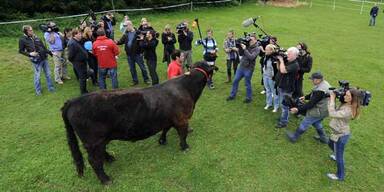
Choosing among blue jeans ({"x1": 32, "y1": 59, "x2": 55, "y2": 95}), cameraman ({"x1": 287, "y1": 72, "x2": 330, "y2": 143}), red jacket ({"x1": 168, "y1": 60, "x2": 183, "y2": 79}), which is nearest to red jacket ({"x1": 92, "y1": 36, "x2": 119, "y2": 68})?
blue jeans ({"x1": 32, "y1": 59, "x2": 55, "y2": 95})

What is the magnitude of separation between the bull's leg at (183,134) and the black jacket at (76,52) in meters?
4.04

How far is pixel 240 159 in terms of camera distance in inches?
265

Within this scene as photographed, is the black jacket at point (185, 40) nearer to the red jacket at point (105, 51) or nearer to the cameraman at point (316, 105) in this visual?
the red jacket at point (105, 51)

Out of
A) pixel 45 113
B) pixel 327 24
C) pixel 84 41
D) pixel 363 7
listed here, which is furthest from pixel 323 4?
pixel 45 113

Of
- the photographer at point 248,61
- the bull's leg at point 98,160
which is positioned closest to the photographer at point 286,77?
the photographer at point 248,61

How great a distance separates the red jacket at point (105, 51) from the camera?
28.6ft

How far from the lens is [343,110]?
561 cm

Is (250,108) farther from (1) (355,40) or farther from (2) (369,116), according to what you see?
(1) (355,40)

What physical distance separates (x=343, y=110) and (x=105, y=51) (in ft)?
20.1

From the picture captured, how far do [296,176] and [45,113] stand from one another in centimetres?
648

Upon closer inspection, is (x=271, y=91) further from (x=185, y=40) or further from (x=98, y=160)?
(x=98, y=160)

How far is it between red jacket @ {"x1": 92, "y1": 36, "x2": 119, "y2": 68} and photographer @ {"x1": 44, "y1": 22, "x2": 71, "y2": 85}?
1991 millimetres

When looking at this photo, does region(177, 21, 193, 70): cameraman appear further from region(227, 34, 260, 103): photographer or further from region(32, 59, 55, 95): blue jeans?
region(32, 59, 55, 95): blue jeans

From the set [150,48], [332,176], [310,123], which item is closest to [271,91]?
[310,123]
